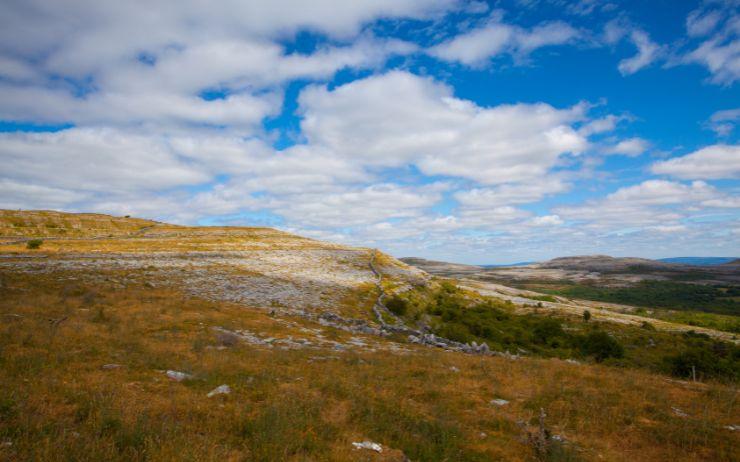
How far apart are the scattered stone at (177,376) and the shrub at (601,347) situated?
1397 inches

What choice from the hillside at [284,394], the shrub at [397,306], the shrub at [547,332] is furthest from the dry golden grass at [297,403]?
the shrub at [547,332]

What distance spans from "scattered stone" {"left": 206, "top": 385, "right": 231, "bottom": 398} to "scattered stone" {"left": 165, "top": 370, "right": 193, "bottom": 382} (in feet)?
4.86

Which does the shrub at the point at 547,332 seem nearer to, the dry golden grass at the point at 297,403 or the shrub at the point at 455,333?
the shrub at the point at 455,333

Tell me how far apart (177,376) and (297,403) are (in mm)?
4812

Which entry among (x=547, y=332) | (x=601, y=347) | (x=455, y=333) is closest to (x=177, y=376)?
(x=455, y=333)

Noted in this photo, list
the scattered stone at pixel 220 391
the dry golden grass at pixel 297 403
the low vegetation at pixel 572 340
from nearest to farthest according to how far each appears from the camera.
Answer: the dry golden grass at pixel 297 403 → the scattered stone at pixel 220 391 → the low vegetation at pixel 572 340

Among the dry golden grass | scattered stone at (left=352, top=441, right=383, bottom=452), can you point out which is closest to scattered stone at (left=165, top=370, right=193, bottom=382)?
the dry golden grass

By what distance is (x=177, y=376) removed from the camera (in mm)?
12562

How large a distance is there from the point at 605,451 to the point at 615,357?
98.5 ft

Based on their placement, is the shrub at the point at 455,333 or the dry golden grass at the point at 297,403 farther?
the shrub at the point at 455,333

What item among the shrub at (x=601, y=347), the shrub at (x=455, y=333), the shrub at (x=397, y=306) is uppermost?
the shrub at (x=397, y=306)

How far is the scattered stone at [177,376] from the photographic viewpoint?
12.4 metres

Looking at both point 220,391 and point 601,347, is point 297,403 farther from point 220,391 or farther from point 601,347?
point 601,347

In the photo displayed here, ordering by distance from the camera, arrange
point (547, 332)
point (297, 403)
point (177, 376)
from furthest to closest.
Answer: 1. point (547, 332)
2. point (177, 376)
3. point (297, 403)
